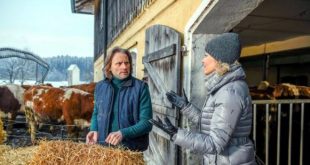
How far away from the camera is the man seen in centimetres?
322

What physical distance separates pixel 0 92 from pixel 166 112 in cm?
814

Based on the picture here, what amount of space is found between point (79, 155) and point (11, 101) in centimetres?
965

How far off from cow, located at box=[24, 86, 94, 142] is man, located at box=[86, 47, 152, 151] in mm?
6001

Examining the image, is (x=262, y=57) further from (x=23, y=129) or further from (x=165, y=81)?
(x=23, y=129)

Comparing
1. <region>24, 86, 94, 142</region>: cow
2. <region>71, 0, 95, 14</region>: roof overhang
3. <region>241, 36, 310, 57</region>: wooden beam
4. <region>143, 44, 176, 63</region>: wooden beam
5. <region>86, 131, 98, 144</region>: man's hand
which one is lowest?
<region>24, 86, 94, 142</region>: cow

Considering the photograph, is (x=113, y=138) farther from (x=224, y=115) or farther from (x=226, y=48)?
(x=226, y=48)

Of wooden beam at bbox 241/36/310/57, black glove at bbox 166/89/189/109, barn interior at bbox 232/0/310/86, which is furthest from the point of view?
wooden beam at bbox 241/36/310/57

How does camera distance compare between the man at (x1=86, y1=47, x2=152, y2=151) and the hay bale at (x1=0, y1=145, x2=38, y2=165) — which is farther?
the man at (x1=86, y1=47, x2=152, y2=151)

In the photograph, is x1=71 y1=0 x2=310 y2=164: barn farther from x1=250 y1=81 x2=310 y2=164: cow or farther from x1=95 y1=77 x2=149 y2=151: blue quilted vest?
x1=95 y1=77 x2=149 y2=151: blue quilted vest

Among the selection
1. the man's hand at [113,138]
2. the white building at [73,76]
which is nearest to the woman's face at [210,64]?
the man's hand at [113,138]

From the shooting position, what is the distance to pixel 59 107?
963cm

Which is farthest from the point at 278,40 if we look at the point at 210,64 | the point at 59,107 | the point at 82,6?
the point at 82,6

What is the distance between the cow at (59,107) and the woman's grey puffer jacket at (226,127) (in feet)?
23.3

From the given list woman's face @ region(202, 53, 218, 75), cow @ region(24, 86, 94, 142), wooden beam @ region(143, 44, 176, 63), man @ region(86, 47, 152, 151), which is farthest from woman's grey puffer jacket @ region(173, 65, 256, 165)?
cow @ region(24, 86, 94, 142)
